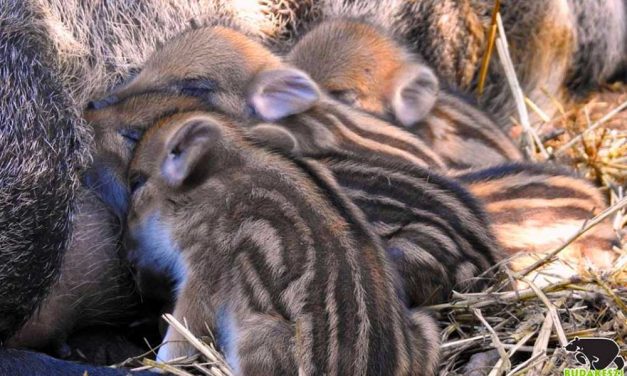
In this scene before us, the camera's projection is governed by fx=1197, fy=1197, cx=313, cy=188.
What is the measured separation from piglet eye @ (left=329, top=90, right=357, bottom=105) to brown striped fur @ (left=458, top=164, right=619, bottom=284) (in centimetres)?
71

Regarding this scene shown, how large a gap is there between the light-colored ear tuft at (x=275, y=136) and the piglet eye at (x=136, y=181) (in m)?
0.35

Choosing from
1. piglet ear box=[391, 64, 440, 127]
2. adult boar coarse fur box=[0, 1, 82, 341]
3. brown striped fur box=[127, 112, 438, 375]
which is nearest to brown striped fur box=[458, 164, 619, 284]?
piglet ear box=[391, 64, 440, 127]

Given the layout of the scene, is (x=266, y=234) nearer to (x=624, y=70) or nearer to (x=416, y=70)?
(x=416, y=70)

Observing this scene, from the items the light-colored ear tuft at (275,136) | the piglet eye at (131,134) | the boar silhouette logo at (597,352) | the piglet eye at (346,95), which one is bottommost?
the boar silhouette logo at (597,352)

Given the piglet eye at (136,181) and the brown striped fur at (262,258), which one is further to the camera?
the piglet eye at (136,181)

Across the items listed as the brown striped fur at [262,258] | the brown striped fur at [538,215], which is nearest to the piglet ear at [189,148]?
the brown striped fur at [262,258]

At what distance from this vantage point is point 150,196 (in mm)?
3568

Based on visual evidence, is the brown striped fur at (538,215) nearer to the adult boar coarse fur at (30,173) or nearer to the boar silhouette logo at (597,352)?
the boar silhouette logo at (597,352)

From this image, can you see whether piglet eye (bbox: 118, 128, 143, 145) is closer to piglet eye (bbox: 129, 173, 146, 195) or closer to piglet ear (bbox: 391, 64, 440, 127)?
piglet eye (bbox: 129, 173, 146, 195)

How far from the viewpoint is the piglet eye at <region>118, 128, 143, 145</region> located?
375 centimetres

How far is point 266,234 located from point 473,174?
1053mm

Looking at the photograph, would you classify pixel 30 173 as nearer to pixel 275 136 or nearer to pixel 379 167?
pixel 275 136

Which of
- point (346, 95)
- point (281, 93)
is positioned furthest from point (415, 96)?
point (281, 93)

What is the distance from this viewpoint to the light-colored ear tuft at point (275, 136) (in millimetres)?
3600
